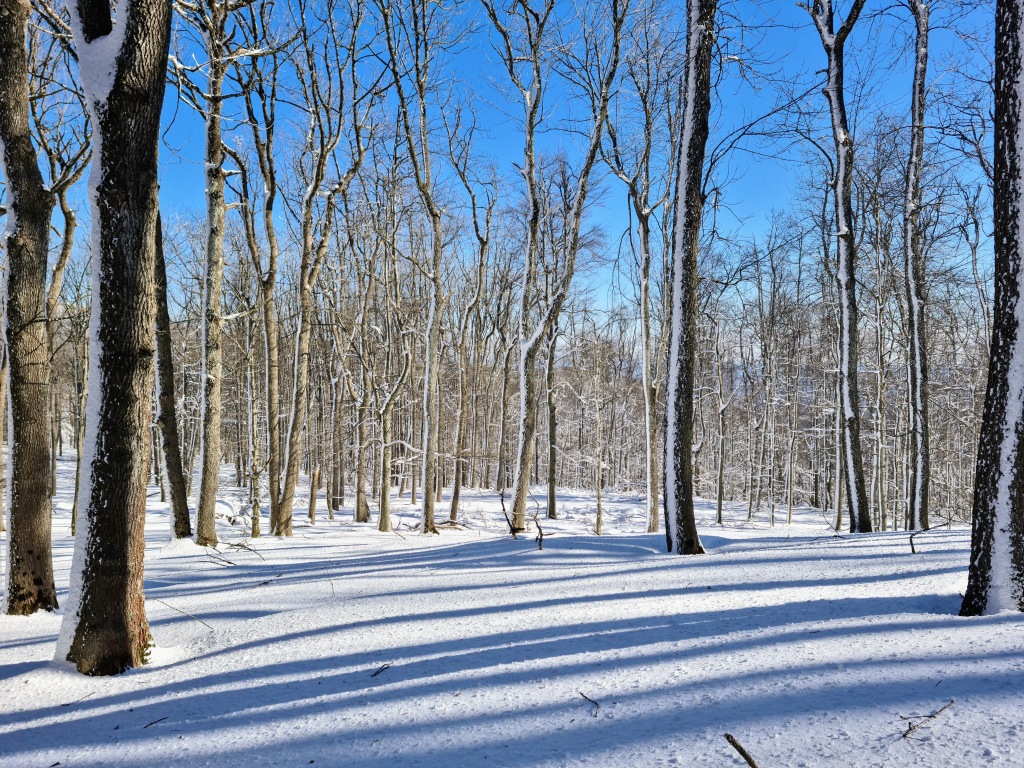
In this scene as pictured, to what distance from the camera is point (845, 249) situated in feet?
30.9

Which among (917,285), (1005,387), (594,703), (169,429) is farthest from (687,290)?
(917,285)

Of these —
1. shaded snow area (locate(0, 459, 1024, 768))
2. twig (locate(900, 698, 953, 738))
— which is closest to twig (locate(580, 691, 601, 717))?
shaded snow area (locate(0, 459, 1024, 768))

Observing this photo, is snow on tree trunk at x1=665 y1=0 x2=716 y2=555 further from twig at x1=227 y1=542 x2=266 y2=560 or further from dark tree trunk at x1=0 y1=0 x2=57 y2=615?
dark tree trunk at x1=0 y1=0 x2=57 y2=615

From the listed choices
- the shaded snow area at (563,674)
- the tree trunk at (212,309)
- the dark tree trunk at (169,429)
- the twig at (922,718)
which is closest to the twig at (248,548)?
the tree trunk at (212,309)

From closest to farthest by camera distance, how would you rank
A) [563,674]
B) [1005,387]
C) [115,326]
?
[563,674] → [1005,387] → [115,326]

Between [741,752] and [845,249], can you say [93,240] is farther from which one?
[845,249]

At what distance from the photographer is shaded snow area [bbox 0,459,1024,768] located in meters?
2.14

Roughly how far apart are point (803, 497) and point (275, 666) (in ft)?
135

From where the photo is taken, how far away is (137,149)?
3.56 m

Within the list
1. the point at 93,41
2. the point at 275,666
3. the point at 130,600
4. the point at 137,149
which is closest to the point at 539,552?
the point at 275,666

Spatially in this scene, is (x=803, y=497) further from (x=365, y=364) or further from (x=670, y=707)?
(x=670, y=707)

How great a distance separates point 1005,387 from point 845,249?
7241mm

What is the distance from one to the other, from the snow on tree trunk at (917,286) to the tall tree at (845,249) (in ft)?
5.29

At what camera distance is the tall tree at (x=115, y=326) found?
3471 mm
